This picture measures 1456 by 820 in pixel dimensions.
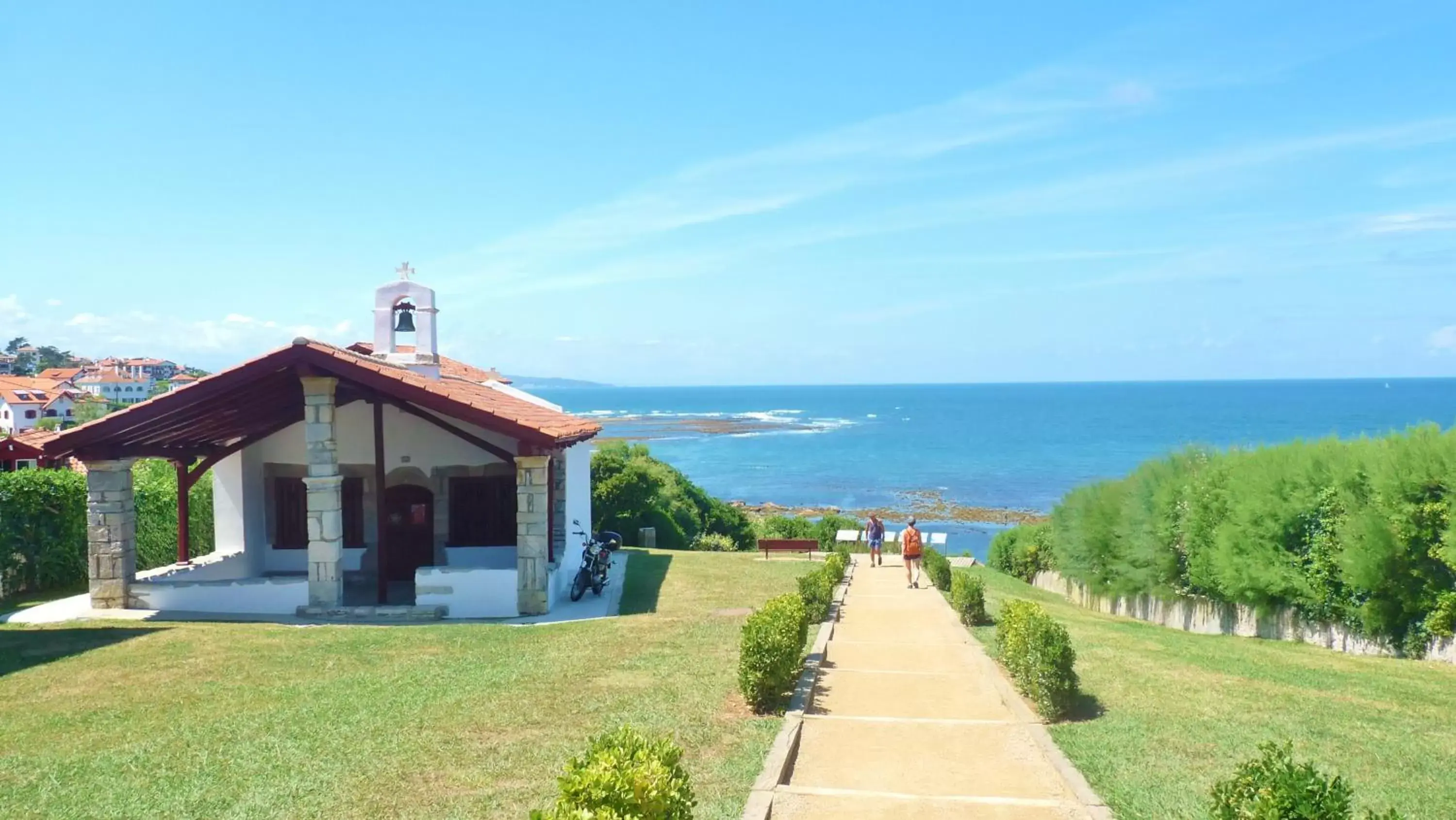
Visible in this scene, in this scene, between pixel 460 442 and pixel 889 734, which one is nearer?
pixel 889 734

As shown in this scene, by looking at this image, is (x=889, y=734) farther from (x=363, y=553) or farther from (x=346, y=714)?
(x=363, y=553)

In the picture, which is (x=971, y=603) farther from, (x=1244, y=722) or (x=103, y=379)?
(x=103, y=379)

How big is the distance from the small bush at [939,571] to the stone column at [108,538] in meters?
14.9

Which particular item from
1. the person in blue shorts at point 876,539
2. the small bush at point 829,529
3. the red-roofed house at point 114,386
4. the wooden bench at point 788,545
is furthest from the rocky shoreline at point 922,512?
the red-roofed house at point 114,386

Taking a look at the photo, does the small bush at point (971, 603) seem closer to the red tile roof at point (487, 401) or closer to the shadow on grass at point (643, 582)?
the shadow on grass at point (643, 582)

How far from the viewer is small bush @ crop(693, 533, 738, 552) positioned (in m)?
35.3

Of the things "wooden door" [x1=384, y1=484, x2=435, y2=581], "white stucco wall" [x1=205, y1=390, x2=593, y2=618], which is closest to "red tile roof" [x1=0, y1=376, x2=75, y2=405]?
"white stucco wall" [x1=205, y1=390, x2=593, y2=618]

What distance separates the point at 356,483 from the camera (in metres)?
19.6

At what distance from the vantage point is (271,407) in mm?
17906

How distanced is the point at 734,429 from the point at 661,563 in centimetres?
12794

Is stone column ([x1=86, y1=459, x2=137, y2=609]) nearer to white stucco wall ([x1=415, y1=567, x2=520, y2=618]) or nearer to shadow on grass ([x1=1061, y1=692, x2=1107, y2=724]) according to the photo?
white stucco wall ([x1=415, y1=567, x2=520, y2=618])

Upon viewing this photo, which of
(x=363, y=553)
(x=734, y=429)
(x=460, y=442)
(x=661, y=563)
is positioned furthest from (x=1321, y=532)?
(x=734, y=429)

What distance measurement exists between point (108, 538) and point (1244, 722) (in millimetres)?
16931

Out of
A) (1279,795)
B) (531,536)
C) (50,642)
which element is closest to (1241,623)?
(531,536)
